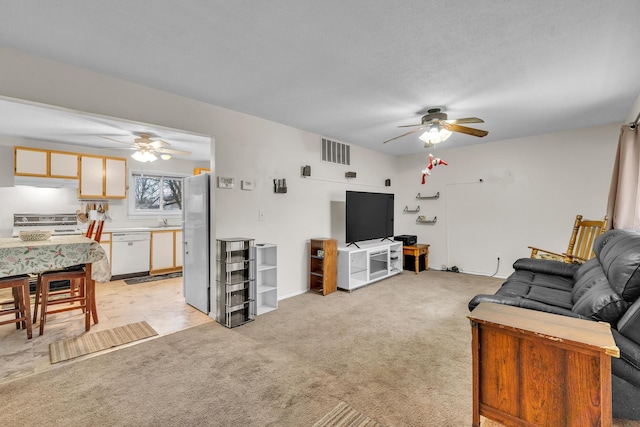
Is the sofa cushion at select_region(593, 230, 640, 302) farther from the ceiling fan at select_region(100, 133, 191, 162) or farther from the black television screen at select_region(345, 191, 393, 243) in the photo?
the ceiling fan at select_region(100, 133, 191, 162)

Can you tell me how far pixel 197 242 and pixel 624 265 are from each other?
3811mm

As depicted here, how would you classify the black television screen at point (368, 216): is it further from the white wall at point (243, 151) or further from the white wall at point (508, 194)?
the white wall at point (508, 194)

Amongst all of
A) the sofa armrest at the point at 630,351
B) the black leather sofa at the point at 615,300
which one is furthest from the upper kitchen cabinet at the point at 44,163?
the sofa armrest at the point at 630,351

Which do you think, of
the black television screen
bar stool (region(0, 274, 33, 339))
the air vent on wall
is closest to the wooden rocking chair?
the black television screen

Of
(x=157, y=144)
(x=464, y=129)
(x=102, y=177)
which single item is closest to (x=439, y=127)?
(x=464, y=129)

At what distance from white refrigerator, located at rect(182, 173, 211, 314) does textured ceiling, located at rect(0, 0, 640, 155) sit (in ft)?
3.51

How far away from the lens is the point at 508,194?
502 cm

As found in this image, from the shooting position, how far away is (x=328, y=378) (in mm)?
2102

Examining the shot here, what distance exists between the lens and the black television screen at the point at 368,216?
4.66 metres

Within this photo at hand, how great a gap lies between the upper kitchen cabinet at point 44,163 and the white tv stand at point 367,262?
4.62 metres

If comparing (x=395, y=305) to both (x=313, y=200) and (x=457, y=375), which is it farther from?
(x=313, y=200)

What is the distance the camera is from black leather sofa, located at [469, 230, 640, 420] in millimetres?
1394

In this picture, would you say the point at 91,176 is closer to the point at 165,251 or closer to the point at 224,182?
the point at 165,251

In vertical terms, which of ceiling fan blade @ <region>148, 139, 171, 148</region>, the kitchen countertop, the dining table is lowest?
the dining table
